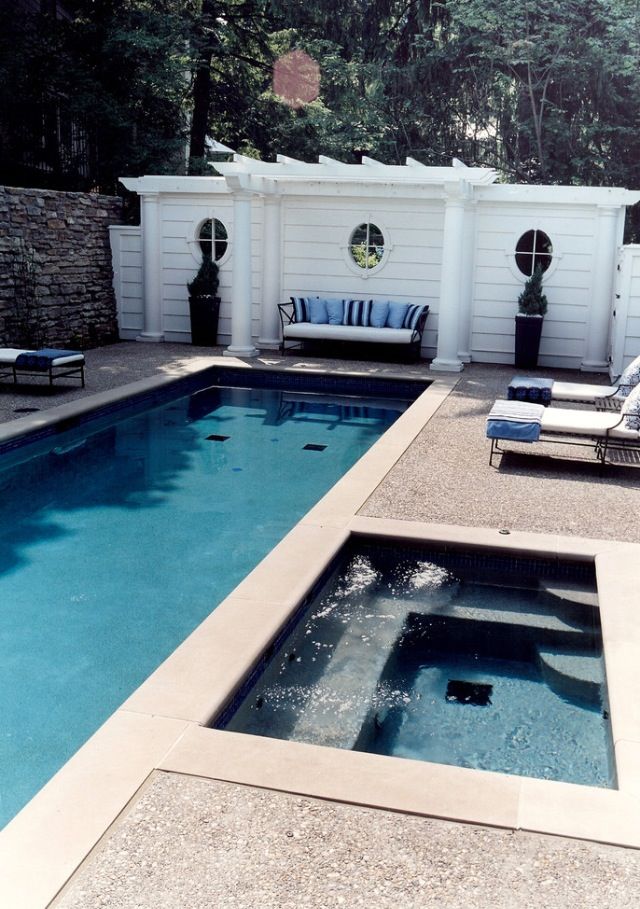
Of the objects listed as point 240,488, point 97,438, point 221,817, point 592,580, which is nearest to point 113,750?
point 221,817

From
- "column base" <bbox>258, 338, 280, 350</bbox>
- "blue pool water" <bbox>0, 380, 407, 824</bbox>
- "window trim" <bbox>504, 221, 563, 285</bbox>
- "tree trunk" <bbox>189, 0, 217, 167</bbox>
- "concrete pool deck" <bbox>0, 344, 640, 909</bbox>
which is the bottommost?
"blue pool water" <bbox>0, 380, 407, 824</bbox>

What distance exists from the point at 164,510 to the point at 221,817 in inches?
163

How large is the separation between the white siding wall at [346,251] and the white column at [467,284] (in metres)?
0.54

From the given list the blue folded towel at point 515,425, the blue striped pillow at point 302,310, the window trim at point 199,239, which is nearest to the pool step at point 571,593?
the blue folded towel at point 515,425

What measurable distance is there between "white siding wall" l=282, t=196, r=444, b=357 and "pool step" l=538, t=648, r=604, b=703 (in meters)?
9.42

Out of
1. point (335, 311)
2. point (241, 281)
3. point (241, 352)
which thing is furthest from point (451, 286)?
point (241, 352)

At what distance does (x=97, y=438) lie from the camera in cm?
871

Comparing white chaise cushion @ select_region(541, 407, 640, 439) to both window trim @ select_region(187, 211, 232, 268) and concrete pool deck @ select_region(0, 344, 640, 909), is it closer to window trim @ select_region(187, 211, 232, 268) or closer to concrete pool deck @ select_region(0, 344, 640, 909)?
concrete pool deck @ select_region(0, 344, 640, 909)

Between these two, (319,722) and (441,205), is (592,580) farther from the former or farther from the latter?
(441,205)

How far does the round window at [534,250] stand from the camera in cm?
1235

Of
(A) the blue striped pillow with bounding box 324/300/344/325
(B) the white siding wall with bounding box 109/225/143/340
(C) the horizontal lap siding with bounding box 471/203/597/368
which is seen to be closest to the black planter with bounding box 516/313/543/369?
(C) the horizontal lap siding with bounding box 471/203/597/368

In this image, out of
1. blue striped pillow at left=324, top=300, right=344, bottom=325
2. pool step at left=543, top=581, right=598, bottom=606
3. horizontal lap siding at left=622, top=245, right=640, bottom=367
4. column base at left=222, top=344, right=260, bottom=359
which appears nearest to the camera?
pool step at left=543, top=581, right=598, bottom=606

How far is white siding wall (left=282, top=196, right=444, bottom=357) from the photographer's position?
42.5 ft

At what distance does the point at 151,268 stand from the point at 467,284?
4814 millimetres
